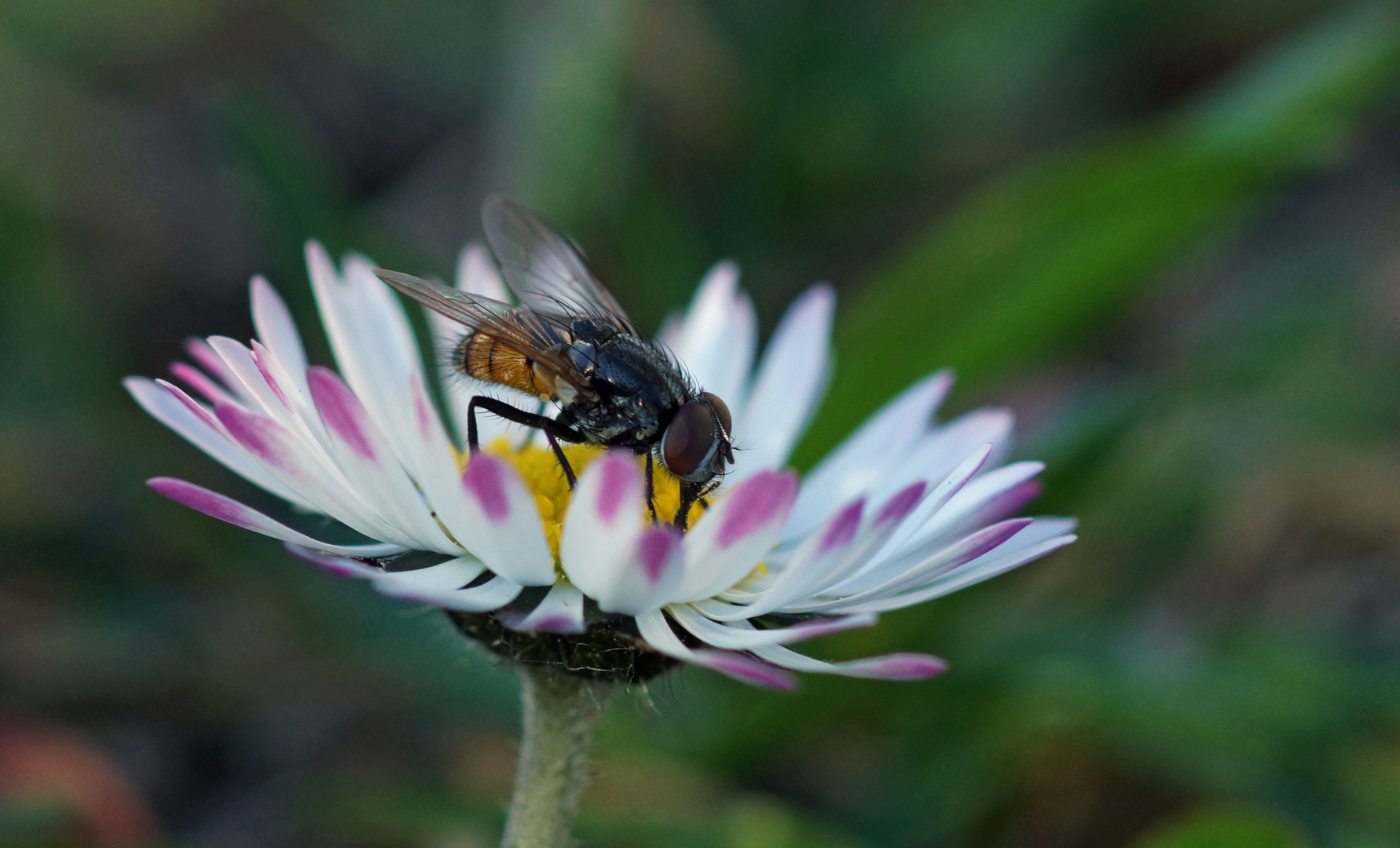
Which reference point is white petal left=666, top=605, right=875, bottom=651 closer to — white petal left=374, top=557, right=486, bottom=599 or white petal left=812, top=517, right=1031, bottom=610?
white petal left=812, top=517, right=1031, bottom=610

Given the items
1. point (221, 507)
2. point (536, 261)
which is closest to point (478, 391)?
point (536, 261)

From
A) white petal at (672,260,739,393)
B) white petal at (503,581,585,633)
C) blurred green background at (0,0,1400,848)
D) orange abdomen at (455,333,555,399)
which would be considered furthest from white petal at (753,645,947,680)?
white petal at (672,260,739,393)

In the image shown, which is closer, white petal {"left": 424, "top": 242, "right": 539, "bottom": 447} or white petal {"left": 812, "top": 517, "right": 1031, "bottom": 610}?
white petal {"left": 812, "top": 517, "right": 1031, "bottom": 610}

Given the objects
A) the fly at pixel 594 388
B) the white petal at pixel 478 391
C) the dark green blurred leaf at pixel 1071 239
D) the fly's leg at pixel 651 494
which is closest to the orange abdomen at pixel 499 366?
the fly at pixel 594 388

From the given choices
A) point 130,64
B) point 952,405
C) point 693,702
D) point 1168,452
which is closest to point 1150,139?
point 952,405

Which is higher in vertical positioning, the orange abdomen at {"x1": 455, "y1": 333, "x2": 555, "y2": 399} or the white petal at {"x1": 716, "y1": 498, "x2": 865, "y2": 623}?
the orange abdomen at {"x1": 455, "y1": 333, "x2": 555, "y2": 399}

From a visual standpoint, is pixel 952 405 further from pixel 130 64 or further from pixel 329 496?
pixel 130 64

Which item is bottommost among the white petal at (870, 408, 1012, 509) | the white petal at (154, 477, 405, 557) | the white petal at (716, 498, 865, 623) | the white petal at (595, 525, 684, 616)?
the white petal at (595, 525, 684, 616)
